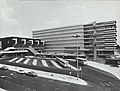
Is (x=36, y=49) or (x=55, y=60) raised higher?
(x=36, y=49)

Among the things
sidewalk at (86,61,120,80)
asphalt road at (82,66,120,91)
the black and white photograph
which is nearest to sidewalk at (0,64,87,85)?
the black and white photograph

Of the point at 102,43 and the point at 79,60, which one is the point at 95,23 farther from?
the point at 79,60

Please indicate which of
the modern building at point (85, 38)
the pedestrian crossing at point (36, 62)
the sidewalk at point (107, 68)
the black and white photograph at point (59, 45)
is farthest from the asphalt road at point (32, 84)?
the modern building at point (85, 38)

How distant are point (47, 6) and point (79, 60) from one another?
1.16 metres

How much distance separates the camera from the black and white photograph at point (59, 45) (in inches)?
93.6

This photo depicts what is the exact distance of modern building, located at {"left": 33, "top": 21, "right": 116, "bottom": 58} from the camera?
2.55 m

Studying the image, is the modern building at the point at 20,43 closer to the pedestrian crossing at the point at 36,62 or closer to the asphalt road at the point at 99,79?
the pedestrian crossing at the point at 36,62

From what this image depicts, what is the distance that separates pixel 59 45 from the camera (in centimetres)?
262

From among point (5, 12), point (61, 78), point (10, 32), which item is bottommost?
point (61, 78)

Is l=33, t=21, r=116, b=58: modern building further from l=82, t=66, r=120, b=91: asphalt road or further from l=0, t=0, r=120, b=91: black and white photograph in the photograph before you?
l=82, t=66, r=120, b=91: asphalt road

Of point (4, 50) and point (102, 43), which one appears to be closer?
point (4, 50)

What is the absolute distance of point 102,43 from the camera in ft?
8.50

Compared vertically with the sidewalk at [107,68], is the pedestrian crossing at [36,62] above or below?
above

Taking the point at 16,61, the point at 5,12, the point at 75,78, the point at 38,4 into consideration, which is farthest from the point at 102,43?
the point at 5,12
